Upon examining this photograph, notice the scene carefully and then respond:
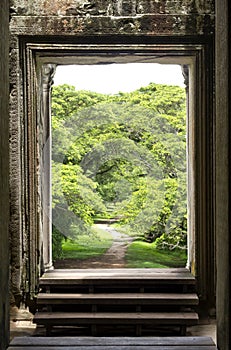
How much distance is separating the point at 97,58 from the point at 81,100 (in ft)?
Result: 10.6

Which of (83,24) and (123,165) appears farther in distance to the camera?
(123,165)

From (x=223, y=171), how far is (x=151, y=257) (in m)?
6.18

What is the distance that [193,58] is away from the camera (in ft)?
18.7

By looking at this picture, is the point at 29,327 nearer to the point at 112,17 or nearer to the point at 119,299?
the point at 119,299

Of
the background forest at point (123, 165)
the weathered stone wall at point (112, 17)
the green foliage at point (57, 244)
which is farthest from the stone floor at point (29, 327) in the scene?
the background forest at point (123, 165)

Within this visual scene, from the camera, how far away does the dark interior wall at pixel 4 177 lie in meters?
2.68

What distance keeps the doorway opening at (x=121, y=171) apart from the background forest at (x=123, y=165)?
0.05ft

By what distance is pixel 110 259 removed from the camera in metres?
8.50

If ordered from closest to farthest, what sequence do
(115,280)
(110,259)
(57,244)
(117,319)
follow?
1. (117,319)
2. (115,280)
3. (110,259)
4. (57,244)

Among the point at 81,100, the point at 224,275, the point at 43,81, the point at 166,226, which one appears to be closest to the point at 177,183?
the point at 166,226

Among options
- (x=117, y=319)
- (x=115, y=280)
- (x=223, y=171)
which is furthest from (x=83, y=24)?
(x=223, y=171)

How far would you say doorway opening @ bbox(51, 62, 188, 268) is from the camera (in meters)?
8.96

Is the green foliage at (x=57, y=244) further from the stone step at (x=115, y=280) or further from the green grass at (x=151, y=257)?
the stone step at (x=115, y=280)

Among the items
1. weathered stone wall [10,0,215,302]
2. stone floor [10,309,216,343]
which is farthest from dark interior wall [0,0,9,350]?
Answer: weathered stone wall [10,0,215,302]
